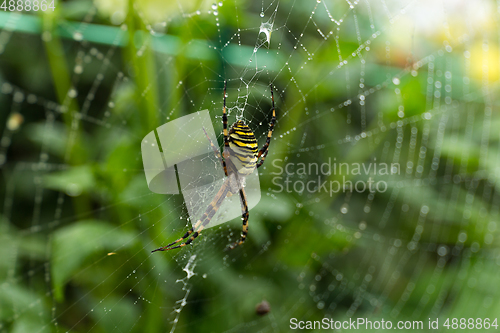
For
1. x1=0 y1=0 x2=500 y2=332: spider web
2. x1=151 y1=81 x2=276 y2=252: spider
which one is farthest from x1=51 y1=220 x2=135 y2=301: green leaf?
x1=151 y1=81 x2=276 y2=252: spider

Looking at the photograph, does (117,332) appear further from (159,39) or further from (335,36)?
(335,36)

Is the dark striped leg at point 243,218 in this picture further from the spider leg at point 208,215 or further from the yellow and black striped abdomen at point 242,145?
the yellow and black striped abdomen at point 242,145

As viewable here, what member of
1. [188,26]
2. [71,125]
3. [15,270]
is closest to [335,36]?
[188,26]

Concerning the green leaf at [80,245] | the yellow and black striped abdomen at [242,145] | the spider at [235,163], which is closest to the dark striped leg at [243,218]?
the spider at [235,163]

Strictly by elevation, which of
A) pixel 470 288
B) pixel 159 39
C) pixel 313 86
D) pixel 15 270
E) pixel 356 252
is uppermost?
pixel 159 39

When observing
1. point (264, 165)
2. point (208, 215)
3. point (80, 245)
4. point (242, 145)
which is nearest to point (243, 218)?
point (208, 215)

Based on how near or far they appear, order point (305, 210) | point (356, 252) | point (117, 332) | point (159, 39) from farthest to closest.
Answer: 1. point (356, 252)
2. point (305, 210)
3. point (159, 39)
4. point (117, 332)

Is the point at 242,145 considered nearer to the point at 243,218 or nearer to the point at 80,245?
the point at 243,218
